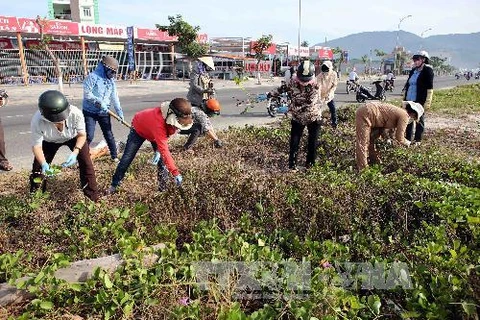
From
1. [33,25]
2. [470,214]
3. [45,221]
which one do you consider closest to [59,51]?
[33,25]

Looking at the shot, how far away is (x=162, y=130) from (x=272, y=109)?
8.20 meters

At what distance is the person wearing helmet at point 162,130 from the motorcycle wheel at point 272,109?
7.40 meters

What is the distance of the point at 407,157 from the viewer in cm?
541

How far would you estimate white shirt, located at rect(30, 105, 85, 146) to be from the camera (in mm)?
3869

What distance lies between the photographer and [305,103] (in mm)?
5273

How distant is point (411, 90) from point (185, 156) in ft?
13.5

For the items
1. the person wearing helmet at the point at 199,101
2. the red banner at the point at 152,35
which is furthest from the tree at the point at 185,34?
the person wearing helmet at the point at 199,101

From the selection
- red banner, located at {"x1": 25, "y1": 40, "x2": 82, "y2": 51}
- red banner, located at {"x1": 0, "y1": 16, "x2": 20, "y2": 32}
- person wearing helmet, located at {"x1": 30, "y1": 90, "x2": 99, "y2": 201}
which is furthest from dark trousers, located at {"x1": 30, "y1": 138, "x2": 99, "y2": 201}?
red banner, located at {"x1": 25, "y1": 40, "x2": 82, "y2": 51}

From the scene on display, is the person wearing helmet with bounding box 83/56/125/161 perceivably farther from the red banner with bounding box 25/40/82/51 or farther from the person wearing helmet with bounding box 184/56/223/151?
the red banner with bounding box 25/40/82/51

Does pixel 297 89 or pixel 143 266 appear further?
pixel 297 89

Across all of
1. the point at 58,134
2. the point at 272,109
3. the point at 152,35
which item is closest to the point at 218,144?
the point at 58,134

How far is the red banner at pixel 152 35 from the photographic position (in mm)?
30112

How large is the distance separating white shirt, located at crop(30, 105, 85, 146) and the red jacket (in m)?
0.61

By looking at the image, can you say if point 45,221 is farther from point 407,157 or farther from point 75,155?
point 407,157
